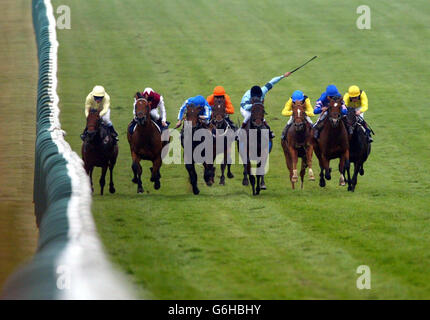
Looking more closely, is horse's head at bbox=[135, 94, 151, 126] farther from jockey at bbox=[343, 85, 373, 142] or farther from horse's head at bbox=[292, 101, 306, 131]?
jockey at bbox=[343, 85, 373, 142]

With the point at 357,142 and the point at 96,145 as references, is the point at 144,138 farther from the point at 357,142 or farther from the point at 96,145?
the point at 357,142

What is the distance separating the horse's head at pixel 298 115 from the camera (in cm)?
1628

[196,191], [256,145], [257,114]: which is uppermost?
[257,114]

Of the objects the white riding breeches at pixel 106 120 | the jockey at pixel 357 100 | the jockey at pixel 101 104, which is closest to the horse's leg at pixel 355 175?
the jockey at pixel 357 100

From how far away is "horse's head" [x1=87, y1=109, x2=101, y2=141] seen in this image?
1580 cm

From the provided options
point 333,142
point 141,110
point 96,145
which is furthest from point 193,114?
point 333,142

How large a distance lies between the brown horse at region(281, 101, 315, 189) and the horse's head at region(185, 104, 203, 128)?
174 cm

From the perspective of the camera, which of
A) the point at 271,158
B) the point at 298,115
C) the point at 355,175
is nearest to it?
the point at 298,115

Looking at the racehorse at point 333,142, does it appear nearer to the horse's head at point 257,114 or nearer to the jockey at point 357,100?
the jockey at point 357,100

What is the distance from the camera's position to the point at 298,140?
661 inches

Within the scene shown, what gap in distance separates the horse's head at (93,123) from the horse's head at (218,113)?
1.98m

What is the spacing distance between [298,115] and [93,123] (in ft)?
11.1
